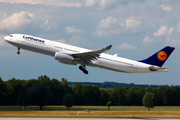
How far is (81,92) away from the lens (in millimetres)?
138750

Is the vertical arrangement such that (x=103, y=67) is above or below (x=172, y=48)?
below

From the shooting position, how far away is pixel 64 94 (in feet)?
434

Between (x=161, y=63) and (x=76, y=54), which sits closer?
(x=76, y=54)

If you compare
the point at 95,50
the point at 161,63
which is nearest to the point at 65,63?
the point at 95,50

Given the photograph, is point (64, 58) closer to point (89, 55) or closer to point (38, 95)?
point (89, 55)

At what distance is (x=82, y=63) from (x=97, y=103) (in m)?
92.2

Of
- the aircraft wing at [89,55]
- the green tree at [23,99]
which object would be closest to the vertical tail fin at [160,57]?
the aircraft wing at [89,55]

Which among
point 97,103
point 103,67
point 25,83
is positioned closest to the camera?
point 103,67

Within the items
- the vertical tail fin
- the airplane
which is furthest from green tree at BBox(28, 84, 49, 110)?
the vertical tail fin

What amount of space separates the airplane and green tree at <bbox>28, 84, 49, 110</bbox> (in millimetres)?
61458

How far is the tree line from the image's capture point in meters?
112

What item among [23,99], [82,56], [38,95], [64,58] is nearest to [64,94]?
[38,95]

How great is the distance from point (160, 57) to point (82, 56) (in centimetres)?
1566

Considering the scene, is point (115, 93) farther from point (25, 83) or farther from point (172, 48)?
point (172, 48)
